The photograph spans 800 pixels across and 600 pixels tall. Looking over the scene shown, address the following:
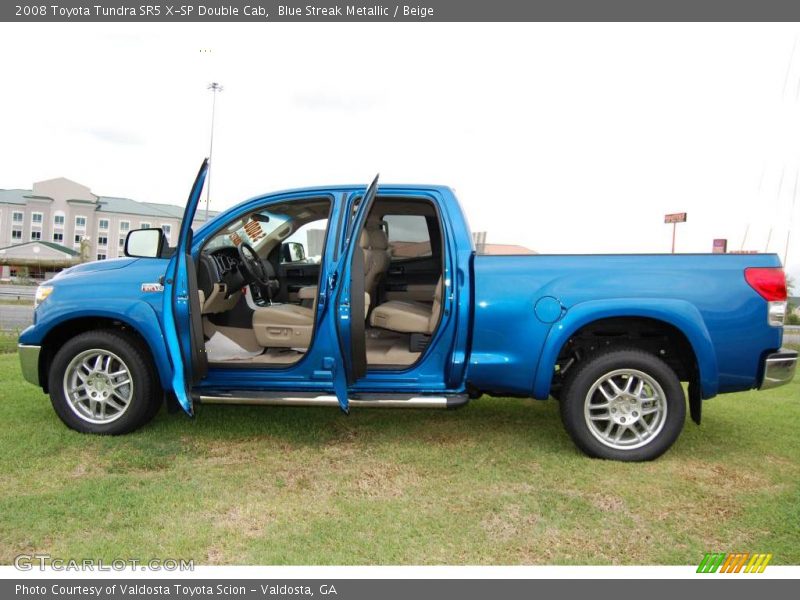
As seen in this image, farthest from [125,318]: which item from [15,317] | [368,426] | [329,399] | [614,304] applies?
[15,317]

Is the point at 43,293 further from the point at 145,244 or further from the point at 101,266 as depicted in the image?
the point at 145,244

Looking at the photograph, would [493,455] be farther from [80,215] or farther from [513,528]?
[80,215]

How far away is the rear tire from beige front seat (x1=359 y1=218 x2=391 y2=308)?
1.74 m

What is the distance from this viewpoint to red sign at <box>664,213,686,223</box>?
4816 mm

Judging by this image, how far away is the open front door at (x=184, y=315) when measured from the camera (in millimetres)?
4008

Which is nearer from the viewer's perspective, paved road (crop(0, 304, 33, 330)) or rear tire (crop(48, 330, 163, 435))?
rear tire (crop(48, 330, 163, 435))

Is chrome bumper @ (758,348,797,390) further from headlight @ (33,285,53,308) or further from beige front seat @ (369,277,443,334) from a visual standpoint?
headlight @ (33,285,53,308)

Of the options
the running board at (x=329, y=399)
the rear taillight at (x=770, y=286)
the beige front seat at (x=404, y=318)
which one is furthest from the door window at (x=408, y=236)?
the rear taillight at (x=770, y=286)

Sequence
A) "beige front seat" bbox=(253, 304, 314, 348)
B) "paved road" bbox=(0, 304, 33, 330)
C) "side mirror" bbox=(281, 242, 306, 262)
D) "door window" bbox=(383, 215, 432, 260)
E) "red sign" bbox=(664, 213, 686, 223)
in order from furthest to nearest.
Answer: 1. "paved road" bbox=(0, 304, 33, 330)
2. "side mirror" bbox=(281, 242, 306, 262)
3. "door window" bbox=(383, 215, 432, 260)
4. "red sign" bbox=(664, 213, 686, 223)
5. "beige front seat" bbox=(253, 304, 314, 348)

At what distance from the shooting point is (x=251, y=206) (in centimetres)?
443

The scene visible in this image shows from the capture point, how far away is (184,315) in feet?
13.4

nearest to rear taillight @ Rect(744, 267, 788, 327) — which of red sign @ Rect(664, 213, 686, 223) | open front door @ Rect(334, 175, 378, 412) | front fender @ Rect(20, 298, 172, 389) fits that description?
red sign @ Rect(664, 213, 686, 223)

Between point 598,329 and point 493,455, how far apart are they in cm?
114

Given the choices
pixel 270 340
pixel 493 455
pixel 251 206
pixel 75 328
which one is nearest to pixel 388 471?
pixel 493 455
